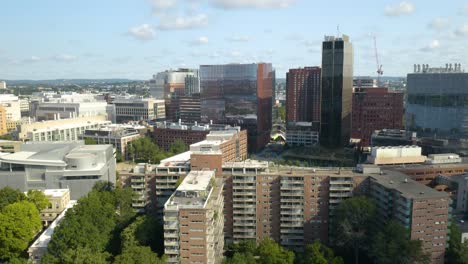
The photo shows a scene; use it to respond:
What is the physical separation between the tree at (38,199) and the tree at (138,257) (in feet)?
66.4

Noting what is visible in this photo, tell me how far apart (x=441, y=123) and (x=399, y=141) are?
962cm

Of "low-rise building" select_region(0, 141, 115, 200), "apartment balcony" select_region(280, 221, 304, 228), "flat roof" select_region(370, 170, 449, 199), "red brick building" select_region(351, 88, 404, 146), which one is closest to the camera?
"flat roof" select_region(370, 170, 449, 199)

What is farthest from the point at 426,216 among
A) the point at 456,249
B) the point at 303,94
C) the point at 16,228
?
the point at 303,94

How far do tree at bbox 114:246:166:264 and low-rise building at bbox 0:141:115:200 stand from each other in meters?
24.9

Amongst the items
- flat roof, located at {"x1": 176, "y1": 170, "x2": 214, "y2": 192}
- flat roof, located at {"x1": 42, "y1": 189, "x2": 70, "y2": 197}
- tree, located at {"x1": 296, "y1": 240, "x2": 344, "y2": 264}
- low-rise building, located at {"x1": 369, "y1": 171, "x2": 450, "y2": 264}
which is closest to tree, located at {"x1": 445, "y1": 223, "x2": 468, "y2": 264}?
low-rise building, located at {"x1": 369, "y1": 171, "x2": 450, "y2": 264}

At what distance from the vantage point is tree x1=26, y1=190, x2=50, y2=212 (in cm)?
5122

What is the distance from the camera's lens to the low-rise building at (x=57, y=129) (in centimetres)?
9506

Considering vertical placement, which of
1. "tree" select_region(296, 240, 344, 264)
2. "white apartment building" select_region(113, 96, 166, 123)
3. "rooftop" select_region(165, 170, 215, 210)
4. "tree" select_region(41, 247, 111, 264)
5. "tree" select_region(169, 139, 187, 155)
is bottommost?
"tree" select_region(296, 240, 344, 264)

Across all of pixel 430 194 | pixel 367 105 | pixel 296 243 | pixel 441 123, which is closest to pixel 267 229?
pixel 296 243

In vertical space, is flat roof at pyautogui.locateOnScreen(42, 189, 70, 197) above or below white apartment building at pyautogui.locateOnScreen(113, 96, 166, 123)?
below

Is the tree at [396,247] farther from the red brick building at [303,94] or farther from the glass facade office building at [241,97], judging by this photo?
the red brick building at [303,94]

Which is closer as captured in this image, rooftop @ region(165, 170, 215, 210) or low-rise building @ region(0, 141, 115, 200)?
rooftop @ region(165, 170, 215, 210)

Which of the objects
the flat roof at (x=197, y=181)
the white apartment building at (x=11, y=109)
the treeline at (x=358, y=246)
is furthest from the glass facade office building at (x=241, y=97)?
the white apartment building at (x=11, y=109)

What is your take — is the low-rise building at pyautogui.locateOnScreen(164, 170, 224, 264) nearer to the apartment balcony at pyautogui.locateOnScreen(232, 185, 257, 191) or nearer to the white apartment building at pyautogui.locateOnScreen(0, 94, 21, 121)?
the apartment balcony at pyautogui.locateOnScreen(232, 185, 257, 191)
